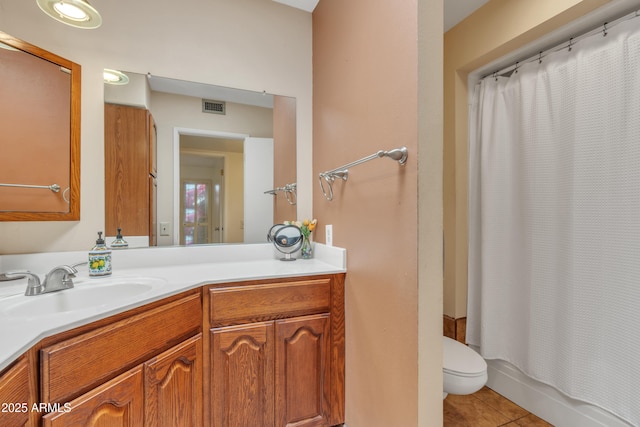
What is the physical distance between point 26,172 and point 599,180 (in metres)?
2.69

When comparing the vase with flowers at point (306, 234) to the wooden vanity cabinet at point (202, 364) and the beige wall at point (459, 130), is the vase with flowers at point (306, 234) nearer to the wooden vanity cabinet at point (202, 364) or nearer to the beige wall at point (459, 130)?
the wooden vanity cabinet at point (202, 364)

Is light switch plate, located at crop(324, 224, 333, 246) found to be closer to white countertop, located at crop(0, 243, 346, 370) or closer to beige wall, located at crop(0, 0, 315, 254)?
white countertop, located at crop(0, 243, 346, 370)

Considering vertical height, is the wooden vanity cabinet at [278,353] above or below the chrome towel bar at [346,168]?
below

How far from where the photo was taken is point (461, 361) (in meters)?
1.40

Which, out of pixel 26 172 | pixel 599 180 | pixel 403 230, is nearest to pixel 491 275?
pixel 599 180

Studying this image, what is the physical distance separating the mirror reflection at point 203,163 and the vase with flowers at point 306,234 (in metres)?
0.11

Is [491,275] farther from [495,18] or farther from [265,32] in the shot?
[265,32]

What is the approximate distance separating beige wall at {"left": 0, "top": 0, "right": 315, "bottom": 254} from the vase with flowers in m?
0.12

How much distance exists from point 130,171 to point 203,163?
1.24ft

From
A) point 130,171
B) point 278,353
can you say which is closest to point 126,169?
point 130,171

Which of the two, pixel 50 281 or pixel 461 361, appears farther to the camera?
pixel 461 361

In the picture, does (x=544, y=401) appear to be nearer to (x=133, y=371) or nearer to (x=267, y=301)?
(x=267, y=301)

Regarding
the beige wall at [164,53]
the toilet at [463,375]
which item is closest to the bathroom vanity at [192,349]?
the beige wall at [164,53]

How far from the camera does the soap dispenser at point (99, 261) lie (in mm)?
1261
